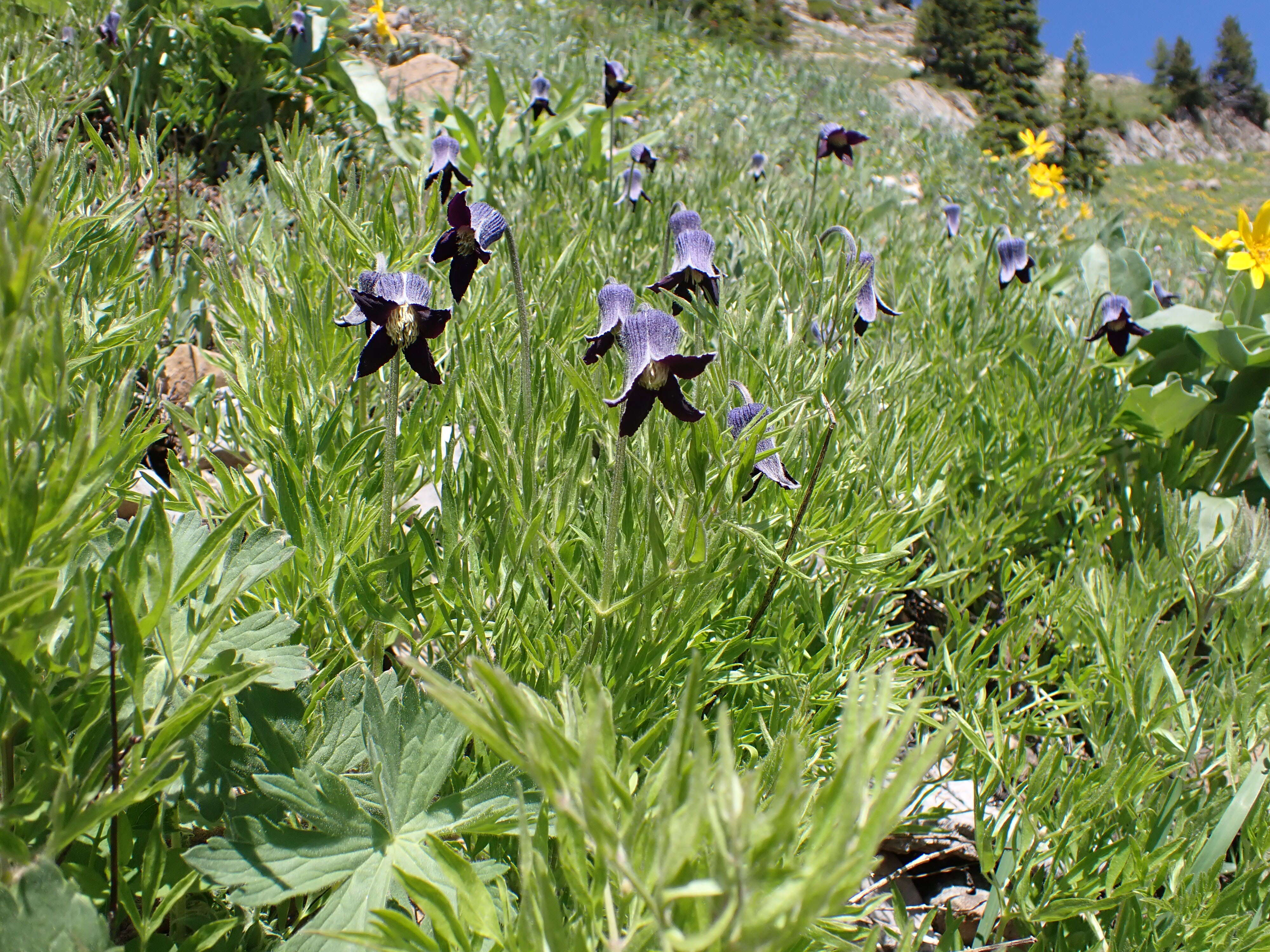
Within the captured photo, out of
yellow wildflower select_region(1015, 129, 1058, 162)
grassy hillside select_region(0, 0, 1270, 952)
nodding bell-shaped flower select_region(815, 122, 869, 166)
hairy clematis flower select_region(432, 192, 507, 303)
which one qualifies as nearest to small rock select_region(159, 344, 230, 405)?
grassy hillside select_region(0, 0, 1270, 952)

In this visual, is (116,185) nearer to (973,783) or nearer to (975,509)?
(973,783)

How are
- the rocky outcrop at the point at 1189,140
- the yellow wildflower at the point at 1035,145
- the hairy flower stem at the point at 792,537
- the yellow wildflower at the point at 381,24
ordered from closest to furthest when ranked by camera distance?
the hairy flower stem at the point at 792,537 < the yellow wildflower at the point at 381,24 < the yellow wildflower at the point at 1035,145 < the rocky outcrop at the point at 1189,140

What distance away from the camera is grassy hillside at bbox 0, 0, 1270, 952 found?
0.75 m

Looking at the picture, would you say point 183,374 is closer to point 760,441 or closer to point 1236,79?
point 760,441

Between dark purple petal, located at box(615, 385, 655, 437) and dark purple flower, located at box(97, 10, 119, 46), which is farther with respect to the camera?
dark purple flower, located at box(97, 10, 119, 46)

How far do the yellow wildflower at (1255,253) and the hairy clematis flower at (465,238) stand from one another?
2972 millimetres

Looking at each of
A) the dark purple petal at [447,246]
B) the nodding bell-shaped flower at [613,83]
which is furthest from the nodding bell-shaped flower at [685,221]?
the nodding bell-shaped flower at [613,83]

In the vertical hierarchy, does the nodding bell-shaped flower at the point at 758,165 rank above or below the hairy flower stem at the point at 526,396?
above

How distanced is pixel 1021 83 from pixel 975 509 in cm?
3434

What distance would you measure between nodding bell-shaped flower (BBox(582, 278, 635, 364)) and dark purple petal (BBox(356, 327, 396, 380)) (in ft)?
1.00

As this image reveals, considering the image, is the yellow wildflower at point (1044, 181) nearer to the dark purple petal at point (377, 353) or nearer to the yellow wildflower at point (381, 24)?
the yellow wildflower at point (381, 24)

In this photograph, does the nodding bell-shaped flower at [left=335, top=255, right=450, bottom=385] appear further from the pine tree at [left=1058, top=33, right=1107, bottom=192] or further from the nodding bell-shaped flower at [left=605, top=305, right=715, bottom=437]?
the pine tree at [left=1058, top=33, right=1107, bottom=192]

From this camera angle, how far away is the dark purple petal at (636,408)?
3.68ft

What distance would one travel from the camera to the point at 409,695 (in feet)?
3.66
